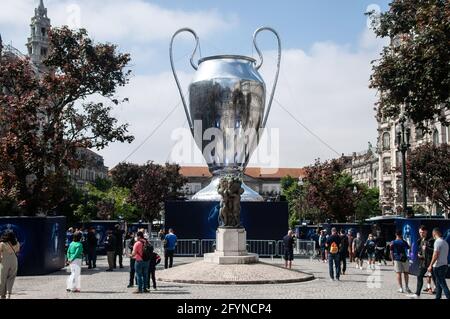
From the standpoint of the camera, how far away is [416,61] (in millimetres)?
18297

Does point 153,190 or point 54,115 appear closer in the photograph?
point 54,115

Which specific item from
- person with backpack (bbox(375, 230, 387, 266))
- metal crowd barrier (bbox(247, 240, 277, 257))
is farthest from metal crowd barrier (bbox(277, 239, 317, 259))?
person with backpack (bbox(375, 230, 387, 266))

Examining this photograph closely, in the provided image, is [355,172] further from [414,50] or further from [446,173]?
[414,50]

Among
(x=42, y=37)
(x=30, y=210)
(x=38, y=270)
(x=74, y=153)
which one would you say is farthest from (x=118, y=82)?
(x=42, y=37)

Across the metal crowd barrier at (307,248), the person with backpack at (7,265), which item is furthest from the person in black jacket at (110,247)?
the metal crowd barrier at (307,248)

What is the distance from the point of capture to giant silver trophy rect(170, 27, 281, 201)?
1232 inches

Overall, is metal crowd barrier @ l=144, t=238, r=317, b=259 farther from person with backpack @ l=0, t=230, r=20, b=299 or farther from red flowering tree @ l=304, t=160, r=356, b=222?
person with backpack @ l=0, t=230, r=20, b=299

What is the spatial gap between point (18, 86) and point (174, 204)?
9918 millimetres

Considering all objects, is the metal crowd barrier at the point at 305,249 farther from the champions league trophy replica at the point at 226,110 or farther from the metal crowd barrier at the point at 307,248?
the champions league trophy replica at the point at 226,110

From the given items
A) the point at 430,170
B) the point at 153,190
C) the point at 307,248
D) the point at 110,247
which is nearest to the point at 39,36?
the point at 153,190

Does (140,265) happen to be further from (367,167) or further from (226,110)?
(367,167)

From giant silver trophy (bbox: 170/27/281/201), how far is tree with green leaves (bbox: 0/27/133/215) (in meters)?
6.06

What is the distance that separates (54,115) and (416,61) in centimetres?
1546

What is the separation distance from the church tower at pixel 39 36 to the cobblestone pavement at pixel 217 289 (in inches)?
2844
